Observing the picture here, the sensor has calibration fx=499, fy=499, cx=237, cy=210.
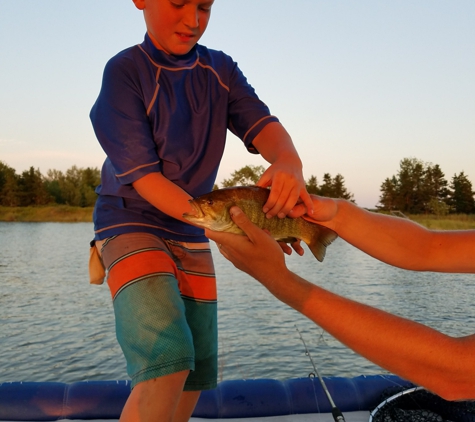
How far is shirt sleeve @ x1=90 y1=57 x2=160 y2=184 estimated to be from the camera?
2.54 meters

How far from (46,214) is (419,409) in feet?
257

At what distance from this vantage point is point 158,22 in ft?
8.57

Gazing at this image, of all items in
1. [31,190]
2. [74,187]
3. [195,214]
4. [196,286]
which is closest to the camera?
[195,214]

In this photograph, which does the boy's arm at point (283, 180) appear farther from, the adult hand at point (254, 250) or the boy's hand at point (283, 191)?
the adult hand at point (254, 250)

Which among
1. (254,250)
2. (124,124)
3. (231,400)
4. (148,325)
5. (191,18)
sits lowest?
(231,400)

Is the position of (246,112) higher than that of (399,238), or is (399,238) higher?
(246,112)

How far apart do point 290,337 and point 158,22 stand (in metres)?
10.6

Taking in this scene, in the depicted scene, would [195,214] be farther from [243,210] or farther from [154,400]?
[154,400]

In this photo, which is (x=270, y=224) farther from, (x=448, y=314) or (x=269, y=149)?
(x=448, y=314)

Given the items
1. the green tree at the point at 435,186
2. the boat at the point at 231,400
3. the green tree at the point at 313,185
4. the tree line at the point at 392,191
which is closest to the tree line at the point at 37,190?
the tree line at the point at 392,191

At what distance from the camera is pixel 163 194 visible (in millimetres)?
2488

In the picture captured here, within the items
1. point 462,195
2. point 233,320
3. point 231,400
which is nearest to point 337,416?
point 231,400

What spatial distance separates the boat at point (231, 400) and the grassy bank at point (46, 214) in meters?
73.0

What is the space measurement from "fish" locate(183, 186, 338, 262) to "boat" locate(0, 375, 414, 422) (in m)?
1.98
